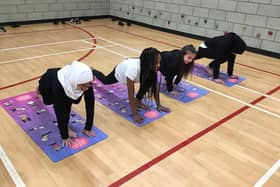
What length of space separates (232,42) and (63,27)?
456cm

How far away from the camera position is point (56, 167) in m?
1.89

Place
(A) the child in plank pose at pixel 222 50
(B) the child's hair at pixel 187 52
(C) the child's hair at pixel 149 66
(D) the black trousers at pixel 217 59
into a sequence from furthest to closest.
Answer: (D) the black trousers at pixel 217 59, (A) the child in plank pose at pixel 222 50, (B) the child's hair at pixel 187 52, (C) the child's hair at pixel 149 66

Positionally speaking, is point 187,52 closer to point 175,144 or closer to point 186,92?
point 186,92

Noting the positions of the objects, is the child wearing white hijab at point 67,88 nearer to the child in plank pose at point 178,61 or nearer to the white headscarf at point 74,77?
the white headscarf at point 74,77

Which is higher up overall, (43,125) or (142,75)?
(142,75)

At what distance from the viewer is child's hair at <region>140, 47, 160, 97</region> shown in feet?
7.53

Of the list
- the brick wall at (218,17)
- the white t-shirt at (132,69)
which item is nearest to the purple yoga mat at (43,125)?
the white t-shirt at (132,69)

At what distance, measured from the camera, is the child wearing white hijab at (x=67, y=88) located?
180 centimetres

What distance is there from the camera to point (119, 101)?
291cm

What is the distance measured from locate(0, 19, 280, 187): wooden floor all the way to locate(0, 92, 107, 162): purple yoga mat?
0.06 m

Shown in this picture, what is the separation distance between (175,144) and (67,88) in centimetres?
102

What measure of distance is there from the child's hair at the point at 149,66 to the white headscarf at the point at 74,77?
668 millimetres

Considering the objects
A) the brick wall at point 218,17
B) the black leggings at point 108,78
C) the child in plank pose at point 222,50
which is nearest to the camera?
the black leggings at point 108,78

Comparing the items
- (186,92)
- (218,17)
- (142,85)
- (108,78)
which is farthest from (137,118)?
(218,17)
